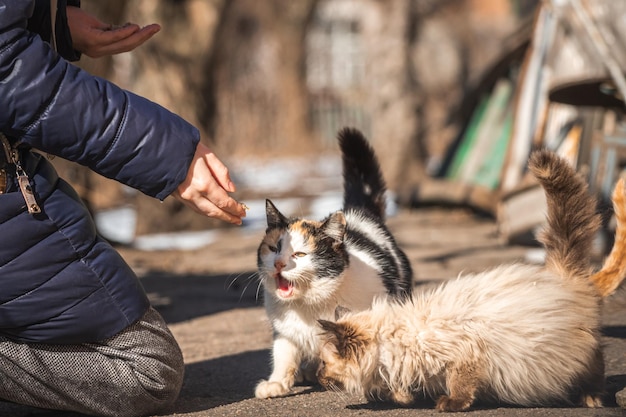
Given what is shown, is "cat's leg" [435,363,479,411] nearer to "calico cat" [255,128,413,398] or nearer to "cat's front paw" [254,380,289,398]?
"calico cat" [255,128,413,398]

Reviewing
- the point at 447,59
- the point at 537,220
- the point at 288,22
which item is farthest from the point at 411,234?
the point at 447,59

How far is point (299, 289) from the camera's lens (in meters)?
3.39

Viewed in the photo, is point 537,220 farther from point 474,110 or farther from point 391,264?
point 474,110

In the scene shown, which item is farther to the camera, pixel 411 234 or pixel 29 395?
pixel 411 234

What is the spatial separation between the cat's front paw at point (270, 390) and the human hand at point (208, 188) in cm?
88

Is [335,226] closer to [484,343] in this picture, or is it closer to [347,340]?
[347,340]

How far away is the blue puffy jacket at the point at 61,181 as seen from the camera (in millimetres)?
2605

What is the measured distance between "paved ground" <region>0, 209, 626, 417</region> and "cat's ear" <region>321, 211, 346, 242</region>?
64cm

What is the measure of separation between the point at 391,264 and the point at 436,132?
19516mm

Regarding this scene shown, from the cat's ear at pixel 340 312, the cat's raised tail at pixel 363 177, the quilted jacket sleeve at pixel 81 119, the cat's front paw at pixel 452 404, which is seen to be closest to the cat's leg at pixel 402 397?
the cat's front paw at pixel 452 404

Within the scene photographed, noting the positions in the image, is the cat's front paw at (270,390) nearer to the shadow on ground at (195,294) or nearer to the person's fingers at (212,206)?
the person's fingers at (212,206)

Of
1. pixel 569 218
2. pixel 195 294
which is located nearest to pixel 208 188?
pixel 569 218

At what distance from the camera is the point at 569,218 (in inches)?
129

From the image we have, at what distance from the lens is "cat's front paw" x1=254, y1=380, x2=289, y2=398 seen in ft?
11.0
